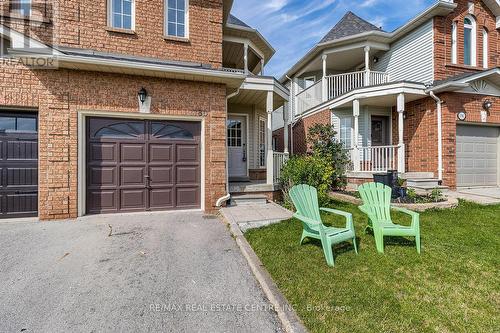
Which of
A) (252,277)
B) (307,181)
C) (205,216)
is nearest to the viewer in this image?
(252,277)

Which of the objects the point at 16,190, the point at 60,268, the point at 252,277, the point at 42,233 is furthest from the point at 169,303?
the point at 16,190

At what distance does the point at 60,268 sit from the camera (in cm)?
339

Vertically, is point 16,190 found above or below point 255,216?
above

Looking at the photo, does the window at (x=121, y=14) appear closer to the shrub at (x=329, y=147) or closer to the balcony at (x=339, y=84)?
the shrub at (x=329, y=147)

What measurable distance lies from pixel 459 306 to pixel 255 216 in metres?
3.77

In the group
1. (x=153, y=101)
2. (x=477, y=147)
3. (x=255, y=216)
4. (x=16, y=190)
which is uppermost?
(x=153, y=101)

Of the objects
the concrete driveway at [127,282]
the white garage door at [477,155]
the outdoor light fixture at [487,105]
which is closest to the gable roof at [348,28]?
the outdoor light fixture at [487,105]

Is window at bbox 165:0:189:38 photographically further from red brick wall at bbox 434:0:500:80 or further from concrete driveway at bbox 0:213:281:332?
red brick wall at bbox 434:0:500:80

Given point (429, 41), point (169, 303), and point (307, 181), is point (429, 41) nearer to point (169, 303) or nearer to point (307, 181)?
point (307, 181)

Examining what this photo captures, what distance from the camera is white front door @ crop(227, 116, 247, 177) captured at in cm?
984

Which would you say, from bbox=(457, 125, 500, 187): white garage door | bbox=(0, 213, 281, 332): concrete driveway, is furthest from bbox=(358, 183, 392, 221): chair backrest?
bbox=(457, 125, 500, 187): white garage door

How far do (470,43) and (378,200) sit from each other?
1072 cm

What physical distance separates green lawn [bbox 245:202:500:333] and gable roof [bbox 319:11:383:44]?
416 inches

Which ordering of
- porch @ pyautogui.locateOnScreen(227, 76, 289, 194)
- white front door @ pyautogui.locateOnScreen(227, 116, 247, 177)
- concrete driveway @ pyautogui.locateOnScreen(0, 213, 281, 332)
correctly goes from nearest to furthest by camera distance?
1. concrete driveway @ pyautogui.locateOnScreen(0, 213, 281, 332)
2. porch @ pyautogui.locateOnScreen(227, 76, 289, 194)
3. white front door @ pyautogui.locateOnScreen(227, 116, 247, 177)
